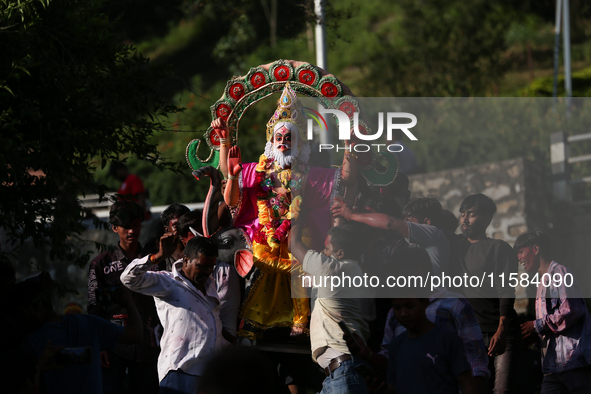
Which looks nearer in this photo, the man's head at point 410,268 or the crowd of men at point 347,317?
the crowd of men at point 347,317

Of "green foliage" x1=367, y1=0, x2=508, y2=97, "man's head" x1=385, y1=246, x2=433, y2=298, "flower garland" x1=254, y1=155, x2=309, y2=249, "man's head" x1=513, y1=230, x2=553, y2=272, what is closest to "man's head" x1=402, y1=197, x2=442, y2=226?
"man's head" x1=385, y1=246, x2=433, y2=298

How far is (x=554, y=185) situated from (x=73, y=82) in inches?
261

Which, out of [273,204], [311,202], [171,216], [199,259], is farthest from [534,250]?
[171,216]

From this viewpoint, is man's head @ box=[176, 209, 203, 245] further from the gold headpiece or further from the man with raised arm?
the man with raised arm

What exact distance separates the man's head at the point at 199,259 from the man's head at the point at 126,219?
694 millimetres

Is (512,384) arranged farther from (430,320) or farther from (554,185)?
(554,185)

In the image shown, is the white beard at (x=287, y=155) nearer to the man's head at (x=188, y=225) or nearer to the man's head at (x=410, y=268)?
the man's head at (x=188, y=225)

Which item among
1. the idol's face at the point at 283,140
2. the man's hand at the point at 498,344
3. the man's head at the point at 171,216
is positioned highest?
the idol's face at the point at 283,140

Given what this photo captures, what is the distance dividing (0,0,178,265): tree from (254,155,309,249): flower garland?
835mm

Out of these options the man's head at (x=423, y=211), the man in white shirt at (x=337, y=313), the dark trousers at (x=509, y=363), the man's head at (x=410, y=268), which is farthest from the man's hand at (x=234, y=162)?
the dark trousers at (x=509, y=363)

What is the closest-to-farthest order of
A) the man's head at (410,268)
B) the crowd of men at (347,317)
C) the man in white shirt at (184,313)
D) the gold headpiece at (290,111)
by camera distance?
the crowd of men at (347,317) → the man's head at (410,268) → the man in white shirt at (184,313) → the gold headpiece at (290,111)

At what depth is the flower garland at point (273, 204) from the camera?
532 centimetres

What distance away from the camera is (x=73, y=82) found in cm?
480

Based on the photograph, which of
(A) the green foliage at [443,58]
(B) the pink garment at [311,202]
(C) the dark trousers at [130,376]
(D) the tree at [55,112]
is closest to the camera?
(D) the tree at [55,112]
